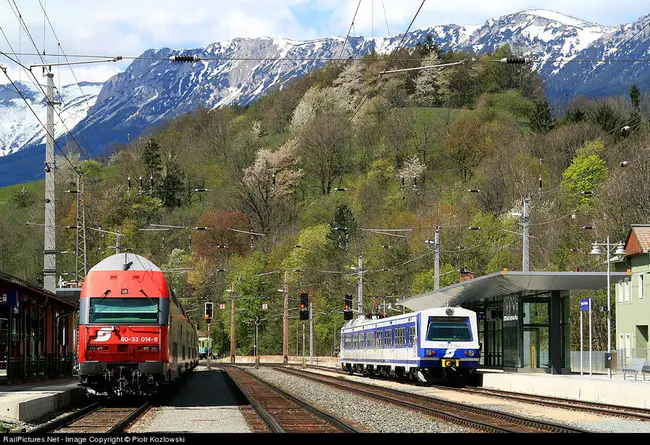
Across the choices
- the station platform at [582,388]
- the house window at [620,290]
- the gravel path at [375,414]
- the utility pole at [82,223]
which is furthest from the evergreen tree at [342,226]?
the gravel path at [375,414]

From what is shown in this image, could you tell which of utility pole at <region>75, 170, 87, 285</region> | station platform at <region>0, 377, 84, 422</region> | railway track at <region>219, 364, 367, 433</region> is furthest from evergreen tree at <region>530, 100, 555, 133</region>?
station platform at <region>0, 377, 84, 422</region>

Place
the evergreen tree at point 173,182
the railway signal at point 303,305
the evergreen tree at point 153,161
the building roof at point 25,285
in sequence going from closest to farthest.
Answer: the building roof at point 25,285
the railway signal at point 303,305
the evergreen tree at point 153,161
the evergreen tree at point 173,182

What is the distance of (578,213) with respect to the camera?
239ft

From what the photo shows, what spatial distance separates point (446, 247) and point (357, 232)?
2109cm

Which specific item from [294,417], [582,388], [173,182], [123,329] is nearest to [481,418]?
[294,417]

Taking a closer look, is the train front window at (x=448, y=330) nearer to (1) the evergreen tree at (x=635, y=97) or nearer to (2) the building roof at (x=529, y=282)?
(2) the building roof at (x=529, y=282)

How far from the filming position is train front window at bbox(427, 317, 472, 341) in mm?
37875

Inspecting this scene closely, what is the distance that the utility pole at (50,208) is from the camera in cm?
3544

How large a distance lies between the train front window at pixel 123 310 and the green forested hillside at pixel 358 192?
41612 mm

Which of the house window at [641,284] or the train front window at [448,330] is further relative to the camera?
the house window at [641,284]

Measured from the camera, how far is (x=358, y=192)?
10906cm

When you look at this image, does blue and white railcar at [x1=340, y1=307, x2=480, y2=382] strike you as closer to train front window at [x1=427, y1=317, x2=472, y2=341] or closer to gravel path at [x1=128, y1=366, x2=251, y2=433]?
train front window at [x1=427, y1=317, x2=472, y2=341]

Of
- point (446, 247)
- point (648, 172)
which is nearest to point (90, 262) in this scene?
point (446, 247)

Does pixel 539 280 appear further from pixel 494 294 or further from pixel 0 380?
pixel 0 380
